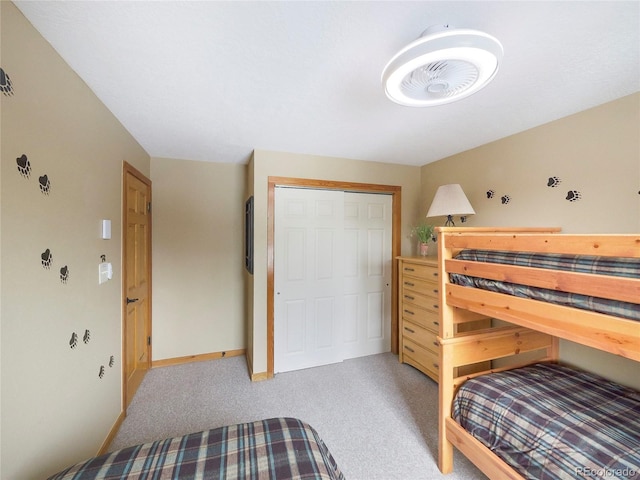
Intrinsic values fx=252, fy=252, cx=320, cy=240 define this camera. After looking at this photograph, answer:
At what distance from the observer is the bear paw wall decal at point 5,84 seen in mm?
900

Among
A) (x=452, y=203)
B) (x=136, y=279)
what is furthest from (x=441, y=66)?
(x=136, y=279)

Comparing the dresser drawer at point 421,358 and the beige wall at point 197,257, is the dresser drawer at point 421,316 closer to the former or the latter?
the dresser drawer at point 421,358

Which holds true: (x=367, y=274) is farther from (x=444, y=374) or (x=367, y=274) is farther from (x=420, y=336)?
(x=444, y=374)

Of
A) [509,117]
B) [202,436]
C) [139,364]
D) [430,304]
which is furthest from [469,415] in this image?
[139,364]

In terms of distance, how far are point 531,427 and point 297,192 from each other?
7.82 feet

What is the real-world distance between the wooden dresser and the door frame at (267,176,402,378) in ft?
0.60

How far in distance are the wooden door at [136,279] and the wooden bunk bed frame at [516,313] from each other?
239 centimetres

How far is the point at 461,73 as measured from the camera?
38.7 inches

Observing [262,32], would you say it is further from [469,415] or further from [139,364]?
[139,364]

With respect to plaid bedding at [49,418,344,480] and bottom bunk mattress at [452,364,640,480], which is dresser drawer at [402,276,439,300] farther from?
plaid bedding at [49,418,344,480]

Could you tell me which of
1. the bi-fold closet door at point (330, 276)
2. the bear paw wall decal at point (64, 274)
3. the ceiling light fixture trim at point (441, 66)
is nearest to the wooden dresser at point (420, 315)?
the bi-fold closet door at point (330, 276)

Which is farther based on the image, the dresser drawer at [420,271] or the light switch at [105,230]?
the dresser drawer at [420,271]

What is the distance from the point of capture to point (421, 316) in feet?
8.44

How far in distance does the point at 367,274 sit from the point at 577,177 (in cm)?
194
